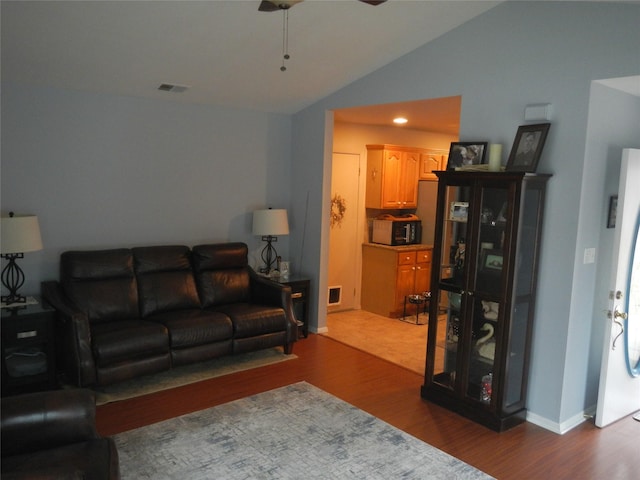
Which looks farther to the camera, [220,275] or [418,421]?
[220,275]

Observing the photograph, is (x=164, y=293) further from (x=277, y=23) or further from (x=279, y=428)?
(x=277, y=23)

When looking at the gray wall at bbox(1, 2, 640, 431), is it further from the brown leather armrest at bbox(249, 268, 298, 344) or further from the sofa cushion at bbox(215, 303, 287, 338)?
the sofa cushion at bbox(215, 303, 287, 338)

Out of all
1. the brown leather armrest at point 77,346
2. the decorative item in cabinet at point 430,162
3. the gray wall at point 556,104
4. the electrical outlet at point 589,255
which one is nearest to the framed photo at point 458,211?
the gray wall at point 556,104

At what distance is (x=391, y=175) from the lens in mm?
6320

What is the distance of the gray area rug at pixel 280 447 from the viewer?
2.88 metres

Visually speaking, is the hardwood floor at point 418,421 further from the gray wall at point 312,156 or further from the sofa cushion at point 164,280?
the sofa cushion at point 164,280

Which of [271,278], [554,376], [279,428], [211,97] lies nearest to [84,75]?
[211,97]

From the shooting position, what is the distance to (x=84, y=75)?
400 cm

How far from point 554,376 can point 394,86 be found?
2.71m

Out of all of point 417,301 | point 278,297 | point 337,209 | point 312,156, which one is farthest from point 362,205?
point 278,297

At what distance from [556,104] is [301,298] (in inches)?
120

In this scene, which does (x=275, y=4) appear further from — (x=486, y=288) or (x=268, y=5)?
(x=486, y=288)

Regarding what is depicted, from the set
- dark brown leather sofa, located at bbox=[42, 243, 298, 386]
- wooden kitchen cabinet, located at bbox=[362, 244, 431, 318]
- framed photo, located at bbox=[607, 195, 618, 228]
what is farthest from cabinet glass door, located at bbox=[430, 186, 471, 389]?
wooden kitchen cabinet, located at bbox=[362, 244, 431, 318]

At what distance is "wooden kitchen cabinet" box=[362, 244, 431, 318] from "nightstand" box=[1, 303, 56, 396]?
378 centimetres
